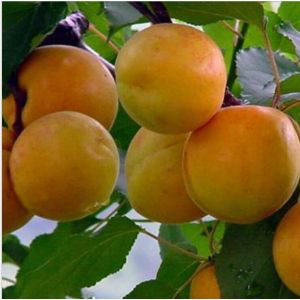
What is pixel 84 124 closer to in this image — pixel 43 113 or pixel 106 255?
pixel 43 113

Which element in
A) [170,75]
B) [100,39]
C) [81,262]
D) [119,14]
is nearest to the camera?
[170,75]

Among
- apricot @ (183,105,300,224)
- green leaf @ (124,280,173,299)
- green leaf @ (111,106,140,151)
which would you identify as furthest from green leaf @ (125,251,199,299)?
apricot @ (183,105,300,224)

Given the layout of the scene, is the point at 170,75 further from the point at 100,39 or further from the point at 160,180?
the point at 100,39

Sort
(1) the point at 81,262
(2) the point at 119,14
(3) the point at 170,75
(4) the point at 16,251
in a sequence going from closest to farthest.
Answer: (3) the point at 170,75, (2) the point at 119,14, (1) the point at 81,262, (4) the point at 16,251

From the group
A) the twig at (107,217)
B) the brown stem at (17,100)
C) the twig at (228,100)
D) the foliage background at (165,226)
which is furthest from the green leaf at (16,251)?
the twig at (228,100)

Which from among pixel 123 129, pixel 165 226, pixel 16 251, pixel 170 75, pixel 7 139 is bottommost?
pixel 16 251

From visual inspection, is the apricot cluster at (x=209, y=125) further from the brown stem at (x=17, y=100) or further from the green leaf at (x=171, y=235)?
the green leaf at (x=171, y=235)

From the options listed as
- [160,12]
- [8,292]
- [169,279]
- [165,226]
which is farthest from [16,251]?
[160,12]
